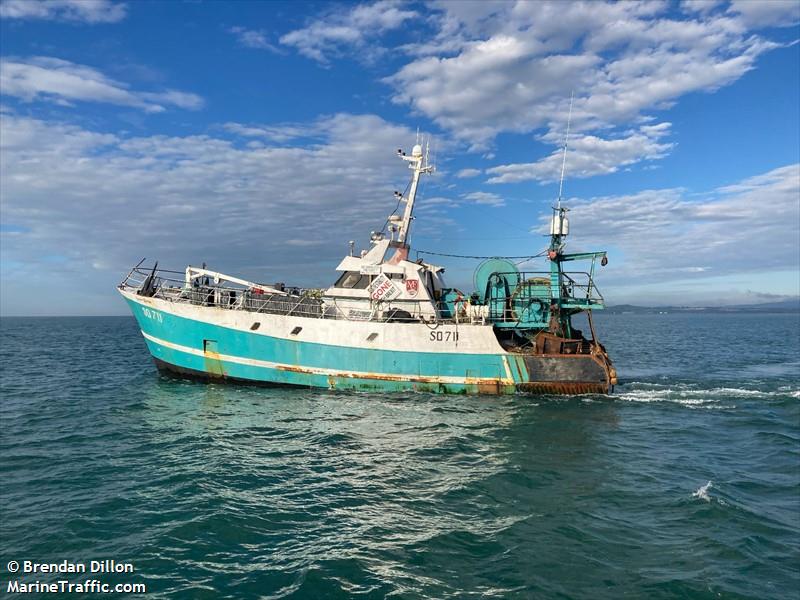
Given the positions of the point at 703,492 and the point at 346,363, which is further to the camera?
the point at 346,363

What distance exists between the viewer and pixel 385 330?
21.6 m

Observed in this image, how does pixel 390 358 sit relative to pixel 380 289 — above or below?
below

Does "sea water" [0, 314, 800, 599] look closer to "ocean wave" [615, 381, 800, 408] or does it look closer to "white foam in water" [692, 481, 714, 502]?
"white foam in water" [692, 481, 714, 502]

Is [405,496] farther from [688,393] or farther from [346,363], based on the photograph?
[688,393]

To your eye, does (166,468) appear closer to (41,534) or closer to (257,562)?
(41,534)

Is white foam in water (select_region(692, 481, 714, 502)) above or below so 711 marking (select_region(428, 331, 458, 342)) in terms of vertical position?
below

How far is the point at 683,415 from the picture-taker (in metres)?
18.5

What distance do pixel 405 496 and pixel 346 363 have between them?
1153 centimetres

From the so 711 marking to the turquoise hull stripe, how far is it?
0.66m

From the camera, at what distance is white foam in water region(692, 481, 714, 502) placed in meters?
10.5

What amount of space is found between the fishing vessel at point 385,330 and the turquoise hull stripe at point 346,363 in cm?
5

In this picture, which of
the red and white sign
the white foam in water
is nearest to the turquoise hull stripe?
the red and white sign

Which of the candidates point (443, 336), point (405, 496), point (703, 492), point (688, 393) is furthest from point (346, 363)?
point (688, 393)

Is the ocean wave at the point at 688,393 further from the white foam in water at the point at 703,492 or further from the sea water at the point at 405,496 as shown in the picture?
the white foam in water at the point at 703,492
